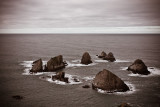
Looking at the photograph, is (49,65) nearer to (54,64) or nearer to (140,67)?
(54,64)

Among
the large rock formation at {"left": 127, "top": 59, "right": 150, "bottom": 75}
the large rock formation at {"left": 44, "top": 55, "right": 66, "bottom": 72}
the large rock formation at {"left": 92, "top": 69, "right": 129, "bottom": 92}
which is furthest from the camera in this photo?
the large rock formation at {"left": 44, "top": 55, "right": 66, "bottom": 72}

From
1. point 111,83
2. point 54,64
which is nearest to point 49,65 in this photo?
point 54,64

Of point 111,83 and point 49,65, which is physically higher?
point 49,65

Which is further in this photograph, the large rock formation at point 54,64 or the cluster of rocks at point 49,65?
the large rock formation at point 54,64

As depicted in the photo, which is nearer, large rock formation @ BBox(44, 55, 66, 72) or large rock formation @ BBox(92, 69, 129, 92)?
large rock formation @ BBox(92, 69, 129, 92)

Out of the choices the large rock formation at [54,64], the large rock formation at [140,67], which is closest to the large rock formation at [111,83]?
the large rock formation at [140,67]

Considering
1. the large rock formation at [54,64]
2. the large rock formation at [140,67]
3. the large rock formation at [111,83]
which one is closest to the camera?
the large rock formation at [111,83]

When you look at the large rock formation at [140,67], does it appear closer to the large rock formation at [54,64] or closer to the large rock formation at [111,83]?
the large rock formation at [111,83]

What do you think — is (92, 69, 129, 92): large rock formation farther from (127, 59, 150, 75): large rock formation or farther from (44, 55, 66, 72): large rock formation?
(44, 55, 66, 72): large rock formation

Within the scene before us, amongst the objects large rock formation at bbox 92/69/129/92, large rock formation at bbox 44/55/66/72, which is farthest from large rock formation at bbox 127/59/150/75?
large rock formation at bbox 44/55/66/72

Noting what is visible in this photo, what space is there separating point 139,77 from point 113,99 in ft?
57.9

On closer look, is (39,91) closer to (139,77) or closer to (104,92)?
(104,92)

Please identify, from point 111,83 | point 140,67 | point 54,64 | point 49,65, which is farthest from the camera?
point 54,64

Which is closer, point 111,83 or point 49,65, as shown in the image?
point 111,83
